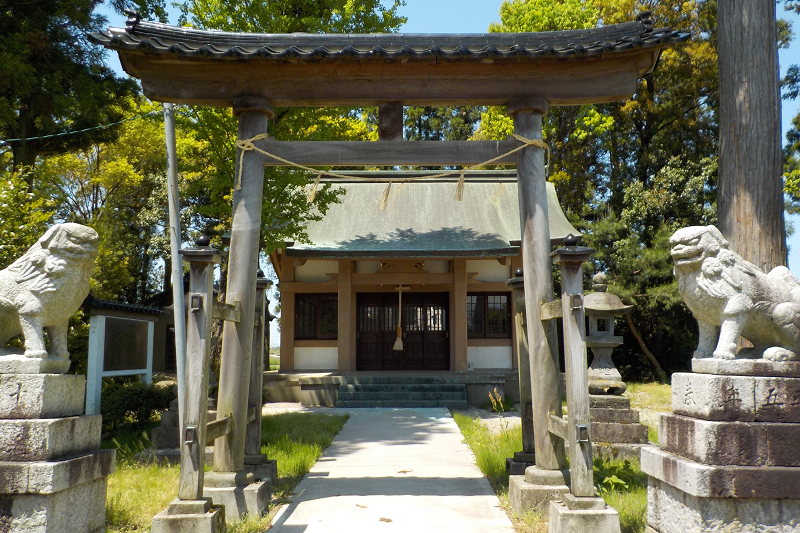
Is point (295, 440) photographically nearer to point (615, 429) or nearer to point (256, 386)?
point (256, 386)

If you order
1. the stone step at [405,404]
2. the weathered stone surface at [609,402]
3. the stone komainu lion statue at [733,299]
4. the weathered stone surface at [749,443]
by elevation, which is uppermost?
the stone komainu lion statue at [733,299]

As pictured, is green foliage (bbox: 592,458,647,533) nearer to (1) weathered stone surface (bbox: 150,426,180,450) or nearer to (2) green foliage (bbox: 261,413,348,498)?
(2) green foliage (bbox: 261,413,348,498)

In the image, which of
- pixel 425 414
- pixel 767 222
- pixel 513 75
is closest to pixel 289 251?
pixel 425 414

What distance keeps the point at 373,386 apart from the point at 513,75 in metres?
9.92

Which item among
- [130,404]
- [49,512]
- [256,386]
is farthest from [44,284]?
[130,404]

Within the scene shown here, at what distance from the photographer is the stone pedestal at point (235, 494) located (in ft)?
16.6

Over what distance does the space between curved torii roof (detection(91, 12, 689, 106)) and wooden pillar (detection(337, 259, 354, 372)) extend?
9.47 m

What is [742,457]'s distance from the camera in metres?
3.48

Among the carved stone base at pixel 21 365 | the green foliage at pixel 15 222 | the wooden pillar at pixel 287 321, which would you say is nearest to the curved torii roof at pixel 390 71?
the carved stone base at pixel 21 365

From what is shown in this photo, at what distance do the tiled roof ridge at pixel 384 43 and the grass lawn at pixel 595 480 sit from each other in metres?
4.06

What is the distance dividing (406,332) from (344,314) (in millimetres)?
2310

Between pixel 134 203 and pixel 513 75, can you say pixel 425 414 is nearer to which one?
pixel 513 75

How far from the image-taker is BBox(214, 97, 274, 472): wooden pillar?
5312mm

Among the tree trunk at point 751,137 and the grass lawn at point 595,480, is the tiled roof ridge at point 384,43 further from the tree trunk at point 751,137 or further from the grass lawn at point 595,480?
the grass lawn at point 595,480
